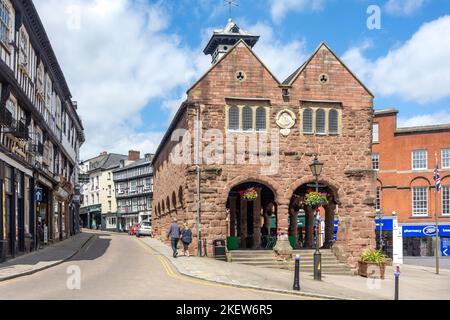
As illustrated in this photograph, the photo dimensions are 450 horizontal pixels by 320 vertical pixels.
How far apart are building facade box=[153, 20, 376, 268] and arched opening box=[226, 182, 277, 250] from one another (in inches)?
11.4

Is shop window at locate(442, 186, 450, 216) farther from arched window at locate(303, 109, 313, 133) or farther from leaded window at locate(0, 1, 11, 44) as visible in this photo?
leaded window at locate(0, 1, 11, 44)

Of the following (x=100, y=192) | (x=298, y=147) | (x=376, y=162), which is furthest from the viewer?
(x=100, y=192)

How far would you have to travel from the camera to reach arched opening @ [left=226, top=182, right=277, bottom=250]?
97.0ft

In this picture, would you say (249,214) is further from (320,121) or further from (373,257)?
(373,257)

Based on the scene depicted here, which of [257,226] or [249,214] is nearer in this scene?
[257,226]

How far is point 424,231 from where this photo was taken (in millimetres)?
45250

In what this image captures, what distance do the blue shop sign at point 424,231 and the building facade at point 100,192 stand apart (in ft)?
190

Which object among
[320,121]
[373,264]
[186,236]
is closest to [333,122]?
[320,121]

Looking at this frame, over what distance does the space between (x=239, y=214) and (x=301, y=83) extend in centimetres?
1094

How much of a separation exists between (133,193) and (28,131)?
199 feet

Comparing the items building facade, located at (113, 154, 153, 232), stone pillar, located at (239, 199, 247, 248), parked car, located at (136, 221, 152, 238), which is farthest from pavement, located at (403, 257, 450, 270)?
building facade, located at (113, 154, 153, 232)

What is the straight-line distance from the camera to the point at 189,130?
27984 millimetres

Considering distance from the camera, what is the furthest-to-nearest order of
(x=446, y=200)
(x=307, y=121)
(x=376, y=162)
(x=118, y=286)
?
1. (x=376, y=162)
2. (x=446, y=200)
3. (x=307, y=121)
4. (x=118, y=286)

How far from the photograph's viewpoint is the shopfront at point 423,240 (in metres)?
45.2
